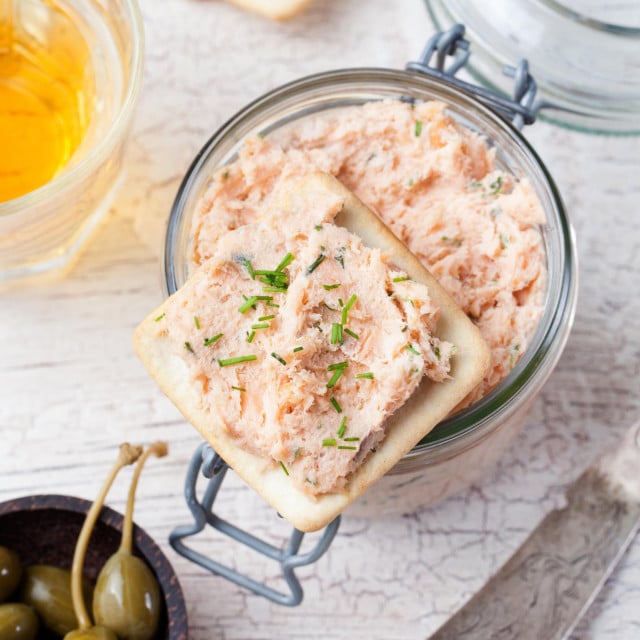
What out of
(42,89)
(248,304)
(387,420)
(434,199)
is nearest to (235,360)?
(248,304)

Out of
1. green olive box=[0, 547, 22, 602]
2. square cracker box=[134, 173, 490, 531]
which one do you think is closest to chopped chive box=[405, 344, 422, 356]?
square cracker box=[134, 173, 490, 531]

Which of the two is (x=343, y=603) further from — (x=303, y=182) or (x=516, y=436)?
(x=303, y=182)

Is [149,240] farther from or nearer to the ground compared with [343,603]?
farther from the ground

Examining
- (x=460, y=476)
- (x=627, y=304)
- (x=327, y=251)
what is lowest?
(x=460, y=476)

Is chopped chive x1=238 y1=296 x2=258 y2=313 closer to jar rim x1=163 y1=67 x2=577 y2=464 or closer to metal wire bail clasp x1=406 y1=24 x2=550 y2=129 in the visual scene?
jar rim x1=163 y1=67 x2=577 y2=464

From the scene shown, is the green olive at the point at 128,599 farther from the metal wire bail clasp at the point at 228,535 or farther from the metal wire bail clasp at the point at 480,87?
the metal wire bail clasp at the point at 480,87

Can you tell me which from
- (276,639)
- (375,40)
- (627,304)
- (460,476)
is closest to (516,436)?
(460,476)
